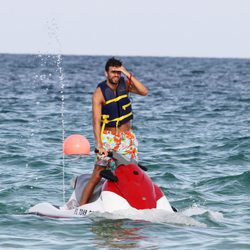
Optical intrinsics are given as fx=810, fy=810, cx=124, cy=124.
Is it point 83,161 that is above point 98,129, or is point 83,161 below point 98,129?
below

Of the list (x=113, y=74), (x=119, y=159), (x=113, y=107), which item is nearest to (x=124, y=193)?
(x=119, y=159)

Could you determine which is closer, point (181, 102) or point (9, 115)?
point (9, 115)

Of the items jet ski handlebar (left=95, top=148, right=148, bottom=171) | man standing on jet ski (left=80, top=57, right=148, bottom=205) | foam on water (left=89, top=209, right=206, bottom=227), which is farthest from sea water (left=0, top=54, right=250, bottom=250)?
man standing on jet ski (left=80, top=57, right=148, bottom=205)

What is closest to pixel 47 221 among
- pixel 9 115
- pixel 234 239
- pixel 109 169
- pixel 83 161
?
pixel 109 169

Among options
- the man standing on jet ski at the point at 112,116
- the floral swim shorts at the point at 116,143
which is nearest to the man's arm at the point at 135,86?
the man standing on jet ski at the point at 112,116

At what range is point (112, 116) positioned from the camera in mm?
11195

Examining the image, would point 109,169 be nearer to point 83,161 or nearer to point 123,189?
point 123,189

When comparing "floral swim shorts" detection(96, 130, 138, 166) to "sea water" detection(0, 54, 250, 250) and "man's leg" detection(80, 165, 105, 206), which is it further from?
"sea water" detection(0, 54, 250, 250)

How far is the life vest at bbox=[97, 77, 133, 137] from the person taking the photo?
1118 centimetres

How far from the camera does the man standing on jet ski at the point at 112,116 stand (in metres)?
11.1

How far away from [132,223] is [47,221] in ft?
4.04

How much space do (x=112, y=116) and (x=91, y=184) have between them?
1.01m

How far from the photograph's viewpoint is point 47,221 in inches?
440

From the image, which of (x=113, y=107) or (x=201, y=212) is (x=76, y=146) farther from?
(x=201, y=212)
